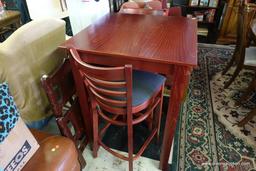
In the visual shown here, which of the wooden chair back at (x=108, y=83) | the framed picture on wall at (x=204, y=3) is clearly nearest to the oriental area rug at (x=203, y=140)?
the wooden chair back at (x=108, y=83)

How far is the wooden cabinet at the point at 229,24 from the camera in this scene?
9.05 feet

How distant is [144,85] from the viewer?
1094mm

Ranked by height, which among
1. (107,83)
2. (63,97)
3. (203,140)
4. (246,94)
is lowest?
(203,140)

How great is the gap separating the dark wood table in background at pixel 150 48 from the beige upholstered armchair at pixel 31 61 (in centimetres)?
17

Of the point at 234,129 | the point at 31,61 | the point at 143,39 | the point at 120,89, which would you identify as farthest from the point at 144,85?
the point at 234,129

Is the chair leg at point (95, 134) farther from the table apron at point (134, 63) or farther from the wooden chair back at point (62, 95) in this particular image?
the table apron at point (134, 63)

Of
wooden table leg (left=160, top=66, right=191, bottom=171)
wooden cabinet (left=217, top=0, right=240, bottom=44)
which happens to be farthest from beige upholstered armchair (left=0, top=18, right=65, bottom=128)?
wooden cabinet (left=217, top=0, right=240, bottom=44)

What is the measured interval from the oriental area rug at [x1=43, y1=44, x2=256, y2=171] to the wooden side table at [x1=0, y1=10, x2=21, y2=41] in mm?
2173

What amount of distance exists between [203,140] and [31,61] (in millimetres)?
1396

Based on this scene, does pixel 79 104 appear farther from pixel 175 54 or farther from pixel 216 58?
pixel 216 58

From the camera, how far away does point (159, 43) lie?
3.35ft

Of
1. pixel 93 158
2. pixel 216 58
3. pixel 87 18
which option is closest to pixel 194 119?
pixel 93 158

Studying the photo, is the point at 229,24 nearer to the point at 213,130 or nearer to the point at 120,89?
the point at 213,130

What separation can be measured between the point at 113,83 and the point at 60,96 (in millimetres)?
448
